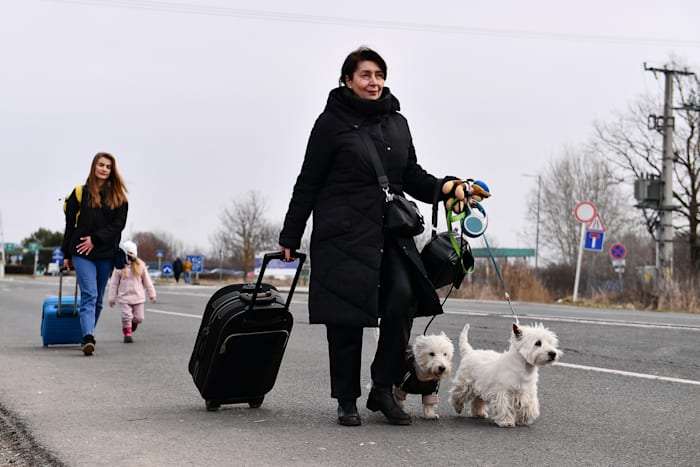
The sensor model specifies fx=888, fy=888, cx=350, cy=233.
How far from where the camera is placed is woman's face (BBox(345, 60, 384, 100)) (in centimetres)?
528

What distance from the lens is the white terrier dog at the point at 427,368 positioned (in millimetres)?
5180

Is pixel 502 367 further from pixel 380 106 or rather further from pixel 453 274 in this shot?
pixel 380 106

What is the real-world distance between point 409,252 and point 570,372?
323cm

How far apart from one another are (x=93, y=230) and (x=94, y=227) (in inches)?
1.4

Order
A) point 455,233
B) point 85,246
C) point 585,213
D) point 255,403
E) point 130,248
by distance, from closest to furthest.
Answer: point 455,233
point 255,403
point 85,246
point 130,248
point 585,213

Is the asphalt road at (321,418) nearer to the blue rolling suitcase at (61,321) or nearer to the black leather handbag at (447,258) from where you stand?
the blue rolling suitcase at (61,321)

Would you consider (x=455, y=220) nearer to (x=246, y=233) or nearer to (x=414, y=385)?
(x=414, y=385)

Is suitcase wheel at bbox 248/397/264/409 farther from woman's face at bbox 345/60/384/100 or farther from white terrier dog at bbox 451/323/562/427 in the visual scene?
woman's face at bbox 345/60/384/100

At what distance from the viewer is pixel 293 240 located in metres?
5.27

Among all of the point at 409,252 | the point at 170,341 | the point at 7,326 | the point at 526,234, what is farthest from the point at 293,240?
the point at 526,234

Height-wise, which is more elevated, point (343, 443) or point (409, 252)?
point (409, 252)

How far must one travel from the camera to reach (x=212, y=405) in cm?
577

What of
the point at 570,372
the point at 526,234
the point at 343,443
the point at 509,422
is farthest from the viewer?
the point at 526,234

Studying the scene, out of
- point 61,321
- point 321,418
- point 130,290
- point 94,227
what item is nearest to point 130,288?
point 130,290
